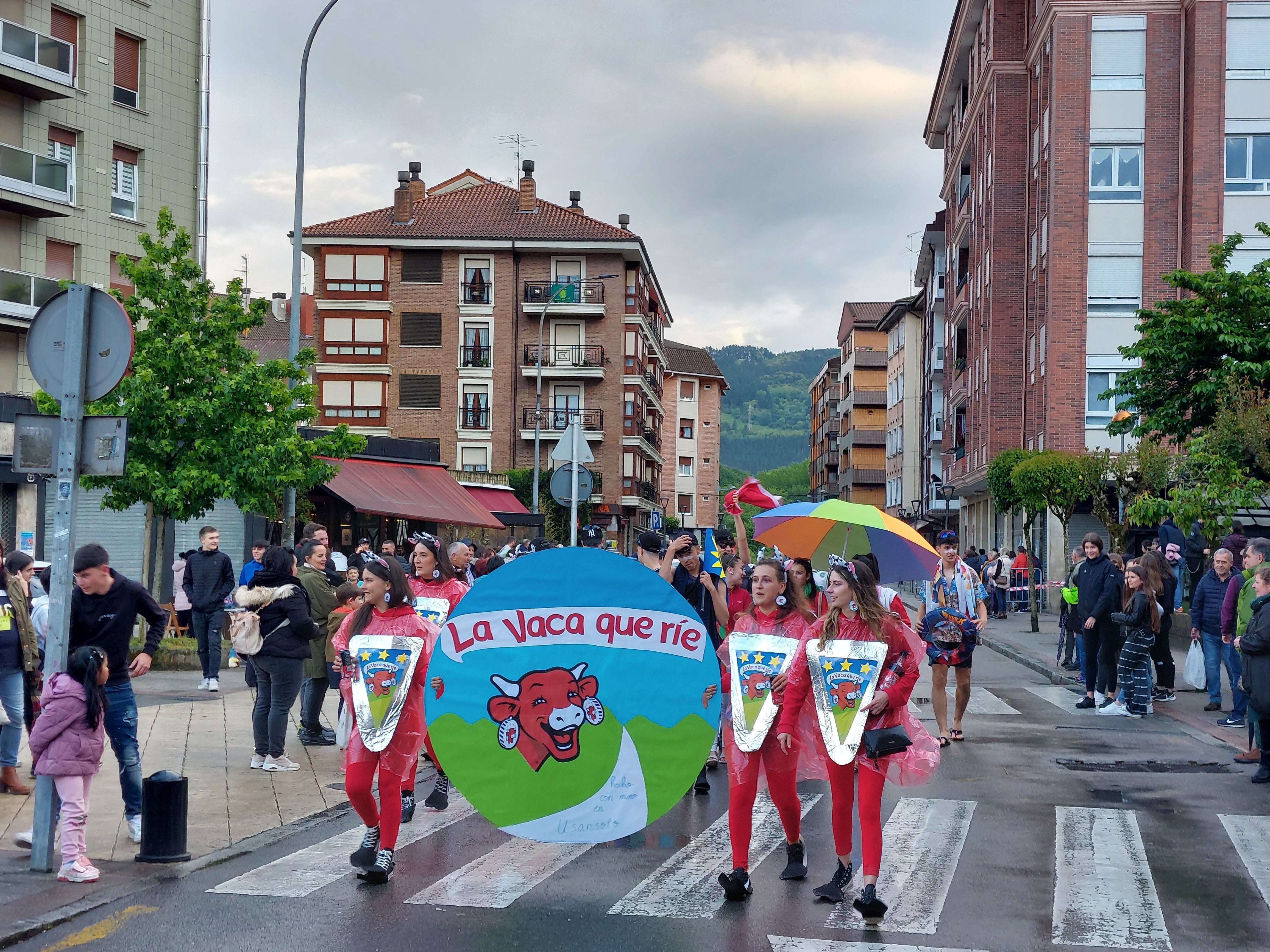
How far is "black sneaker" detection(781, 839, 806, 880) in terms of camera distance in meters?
7.07

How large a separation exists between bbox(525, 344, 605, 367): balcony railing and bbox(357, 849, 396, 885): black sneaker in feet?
185

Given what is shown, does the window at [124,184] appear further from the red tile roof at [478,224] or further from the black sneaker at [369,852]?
the black sneaker at [369,852]

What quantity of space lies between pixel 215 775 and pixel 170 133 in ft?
97.1

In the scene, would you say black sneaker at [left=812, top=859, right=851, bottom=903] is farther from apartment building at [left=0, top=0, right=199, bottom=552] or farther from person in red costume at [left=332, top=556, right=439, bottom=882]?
apartment building at [left=0, top=0, right=199, bottom=552]

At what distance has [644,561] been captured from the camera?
35.9ft

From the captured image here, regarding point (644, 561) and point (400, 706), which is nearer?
point (400, 706)

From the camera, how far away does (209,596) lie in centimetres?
1579

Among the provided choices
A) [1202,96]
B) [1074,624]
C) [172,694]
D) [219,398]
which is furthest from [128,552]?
[1202,96]

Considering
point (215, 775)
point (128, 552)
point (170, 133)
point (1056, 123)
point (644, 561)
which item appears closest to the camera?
point (215, 775)

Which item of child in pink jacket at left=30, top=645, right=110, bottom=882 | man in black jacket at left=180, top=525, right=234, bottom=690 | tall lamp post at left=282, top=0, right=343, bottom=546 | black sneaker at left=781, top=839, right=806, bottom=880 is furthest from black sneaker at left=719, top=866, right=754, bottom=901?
tall lamp post at left=282, top=0, right=343, bottom=546

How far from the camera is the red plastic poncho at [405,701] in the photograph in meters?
7.06

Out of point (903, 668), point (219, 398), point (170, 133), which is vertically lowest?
point (903, 668)

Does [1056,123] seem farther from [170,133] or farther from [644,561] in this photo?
[644,561]

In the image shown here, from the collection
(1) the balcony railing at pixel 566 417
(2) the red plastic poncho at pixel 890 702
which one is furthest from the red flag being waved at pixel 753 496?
(1) the balcony railing at pixel 566 417
